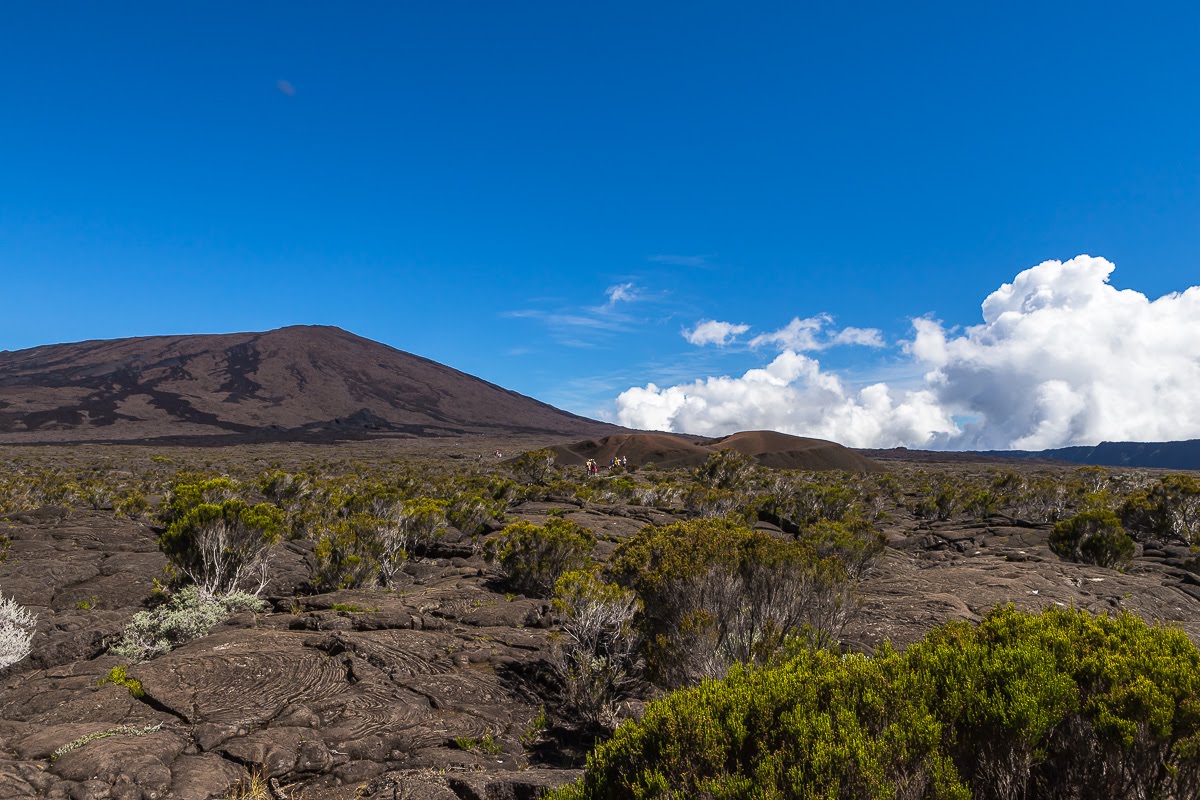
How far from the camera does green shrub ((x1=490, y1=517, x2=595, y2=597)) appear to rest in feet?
43.4

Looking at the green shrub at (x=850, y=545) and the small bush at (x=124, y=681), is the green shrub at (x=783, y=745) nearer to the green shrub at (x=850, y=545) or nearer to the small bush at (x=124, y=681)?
the small bush at (x=124, y=681)

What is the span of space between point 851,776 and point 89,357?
9079 inches

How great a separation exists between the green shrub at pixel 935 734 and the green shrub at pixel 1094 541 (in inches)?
624

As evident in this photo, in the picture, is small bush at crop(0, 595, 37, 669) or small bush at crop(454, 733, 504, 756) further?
small bush at crop(0, 595, 37, 669)

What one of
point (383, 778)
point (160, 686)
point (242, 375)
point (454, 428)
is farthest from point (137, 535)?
point (242, 375)

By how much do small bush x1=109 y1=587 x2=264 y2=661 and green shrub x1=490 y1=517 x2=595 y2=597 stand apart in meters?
5.05

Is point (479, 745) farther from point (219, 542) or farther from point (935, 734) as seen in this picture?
point (219, 542)

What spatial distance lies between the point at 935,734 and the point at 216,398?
175 meters

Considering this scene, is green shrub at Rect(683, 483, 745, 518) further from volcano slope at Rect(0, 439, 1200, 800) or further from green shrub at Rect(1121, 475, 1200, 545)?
green shrub at Rect(1121, 475, 1200, 545)

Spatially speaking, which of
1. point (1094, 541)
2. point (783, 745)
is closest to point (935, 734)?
point (783, 745)

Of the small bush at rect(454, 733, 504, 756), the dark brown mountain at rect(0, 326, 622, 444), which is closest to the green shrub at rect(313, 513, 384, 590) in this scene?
the small bush at rect(454, 733, 504, 756)

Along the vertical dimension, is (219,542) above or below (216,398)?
below

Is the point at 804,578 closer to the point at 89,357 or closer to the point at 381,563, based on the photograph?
the point at 381,563

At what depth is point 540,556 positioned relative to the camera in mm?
13391
